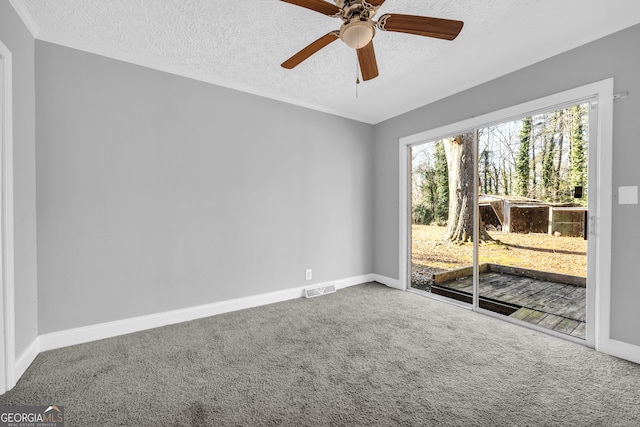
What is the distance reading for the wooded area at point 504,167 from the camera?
92.4 inches

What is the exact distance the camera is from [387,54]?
7.73 ft

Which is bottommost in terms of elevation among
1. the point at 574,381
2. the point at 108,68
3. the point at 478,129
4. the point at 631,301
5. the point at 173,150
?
the point at 574,381

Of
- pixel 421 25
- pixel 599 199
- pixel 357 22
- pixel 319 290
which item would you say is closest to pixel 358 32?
pixel 357 22

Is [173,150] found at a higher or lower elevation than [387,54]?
lower

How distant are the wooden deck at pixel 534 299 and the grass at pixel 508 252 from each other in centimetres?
15

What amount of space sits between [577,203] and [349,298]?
2.43m

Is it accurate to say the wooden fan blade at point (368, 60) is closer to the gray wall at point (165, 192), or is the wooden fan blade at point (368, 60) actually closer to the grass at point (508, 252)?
the gray wall at point (165, 192)

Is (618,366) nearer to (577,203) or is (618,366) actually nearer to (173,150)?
(577,203)

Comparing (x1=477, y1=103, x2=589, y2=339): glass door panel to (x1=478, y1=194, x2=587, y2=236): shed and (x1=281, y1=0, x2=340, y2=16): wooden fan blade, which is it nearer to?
(x1=478, y1=194, x2=587, y2=236): shed

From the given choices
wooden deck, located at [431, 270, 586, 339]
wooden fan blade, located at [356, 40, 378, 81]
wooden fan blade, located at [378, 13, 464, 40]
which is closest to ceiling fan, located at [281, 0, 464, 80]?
wooden fan blade, located at [378, 13, 464, 40]

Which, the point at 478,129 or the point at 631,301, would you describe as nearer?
the point at 631,301

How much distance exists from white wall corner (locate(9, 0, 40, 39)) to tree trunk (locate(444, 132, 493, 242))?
3.91 metres

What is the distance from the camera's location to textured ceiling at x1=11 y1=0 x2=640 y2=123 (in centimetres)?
182

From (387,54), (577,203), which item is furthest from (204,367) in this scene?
(577,203)
